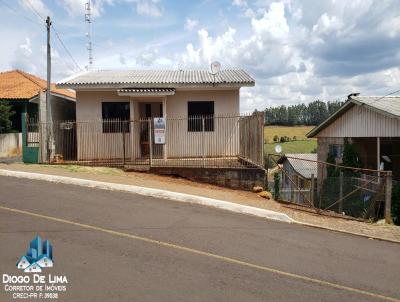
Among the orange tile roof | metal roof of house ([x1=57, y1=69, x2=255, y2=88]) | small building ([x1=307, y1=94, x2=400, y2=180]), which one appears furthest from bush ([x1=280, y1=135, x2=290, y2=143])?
metal roof of house ([x1=57, y1=69, x2=255, y2=88])

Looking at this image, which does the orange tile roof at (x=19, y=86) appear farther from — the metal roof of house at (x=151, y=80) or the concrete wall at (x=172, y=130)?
the concrete wall at (x=172, y=130)

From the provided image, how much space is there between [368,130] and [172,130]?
321 inches

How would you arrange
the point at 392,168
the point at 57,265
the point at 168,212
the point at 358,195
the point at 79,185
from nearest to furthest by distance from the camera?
1. the point at 57,265
2. the point at 168,212
3. the point at 79,185
4. the point at 358,195
5. the point at 392,168

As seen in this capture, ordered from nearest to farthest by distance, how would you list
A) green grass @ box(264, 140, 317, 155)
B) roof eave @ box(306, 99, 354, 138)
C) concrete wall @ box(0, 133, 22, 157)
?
roof eave @ box(306, 99, 354, 138)
concrete wall @ box(0, 133, 22, 157)
green grass @ box(264, 140, 317, 155)

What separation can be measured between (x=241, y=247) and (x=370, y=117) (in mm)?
12034

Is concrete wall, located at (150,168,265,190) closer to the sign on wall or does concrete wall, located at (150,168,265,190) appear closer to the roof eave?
the sign on wall

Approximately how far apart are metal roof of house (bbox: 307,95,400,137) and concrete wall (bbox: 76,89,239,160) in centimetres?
518

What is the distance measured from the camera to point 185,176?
14.2 m

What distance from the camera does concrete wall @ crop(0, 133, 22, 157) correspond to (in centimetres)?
2045

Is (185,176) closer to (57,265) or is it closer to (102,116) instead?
(102,116)

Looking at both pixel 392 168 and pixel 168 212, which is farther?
pixel 392 168

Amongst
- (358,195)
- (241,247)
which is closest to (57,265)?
(241,247)

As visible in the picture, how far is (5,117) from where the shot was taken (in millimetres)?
20750

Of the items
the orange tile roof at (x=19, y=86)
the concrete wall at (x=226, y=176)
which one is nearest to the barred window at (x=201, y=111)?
the concrete wall at (x=226, y=176)
